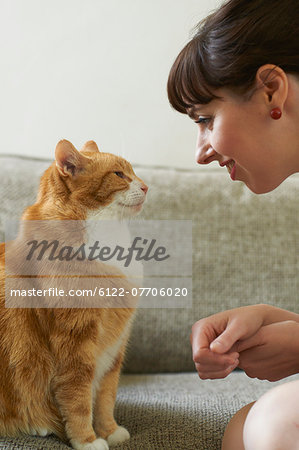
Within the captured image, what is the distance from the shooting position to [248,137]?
778mm

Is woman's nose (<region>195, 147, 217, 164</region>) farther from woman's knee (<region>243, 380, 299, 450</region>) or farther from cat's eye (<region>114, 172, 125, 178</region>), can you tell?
woman's knee (<region>243, 380, 299, 450</region>)

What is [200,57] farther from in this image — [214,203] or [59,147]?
[214,203]

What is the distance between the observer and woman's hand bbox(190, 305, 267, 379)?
2.27 feet

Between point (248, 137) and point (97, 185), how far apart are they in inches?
9.6

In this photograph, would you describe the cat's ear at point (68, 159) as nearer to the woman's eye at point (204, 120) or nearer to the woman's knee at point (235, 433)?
the woman's eye at point (204, 120)

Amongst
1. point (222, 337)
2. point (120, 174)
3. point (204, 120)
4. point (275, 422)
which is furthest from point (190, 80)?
point (275, 422)

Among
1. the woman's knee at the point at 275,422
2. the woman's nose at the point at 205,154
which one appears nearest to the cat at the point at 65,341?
the woman's nose at the point at 205,154

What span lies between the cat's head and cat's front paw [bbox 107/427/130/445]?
347 millimetres

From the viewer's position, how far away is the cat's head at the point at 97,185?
766 millimetres

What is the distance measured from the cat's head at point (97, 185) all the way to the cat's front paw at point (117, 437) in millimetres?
347

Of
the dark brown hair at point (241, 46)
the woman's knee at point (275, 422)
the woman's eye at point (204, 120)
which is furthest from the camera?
the woman's eye at point (204, 120)

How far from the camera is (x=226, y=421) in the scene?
876 millimetres

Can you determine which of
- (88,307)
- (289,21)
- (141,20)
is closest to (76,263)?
(88,307)

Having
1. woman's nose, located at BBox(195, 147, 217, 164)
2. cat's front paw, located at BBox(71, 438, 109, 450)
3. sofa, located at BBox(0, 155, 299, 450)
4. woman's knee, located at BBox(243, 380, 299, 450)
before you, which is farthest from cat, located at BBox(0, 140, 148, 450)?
sofa, located at BBox(0, 155, 299, 450)
